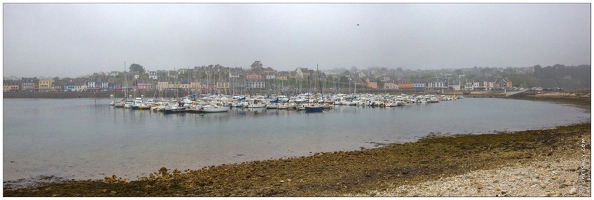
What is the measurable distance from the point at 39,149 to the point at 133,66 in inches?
4530

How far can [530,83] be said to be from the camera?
10188 cm

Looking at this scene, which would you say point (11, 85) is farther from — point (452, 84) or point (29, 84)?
point (452, 84)

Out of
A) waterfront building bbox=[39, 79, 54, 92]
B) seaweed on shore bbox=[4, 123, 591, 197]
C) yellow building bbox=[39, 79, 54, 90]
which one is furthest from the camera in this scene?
yellow building bbox=[39, 79, 54, 90]

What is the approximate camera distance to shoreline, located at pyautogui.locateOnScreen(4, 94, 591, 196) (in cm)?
830

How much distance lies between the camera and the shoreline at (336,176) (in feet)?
27.2

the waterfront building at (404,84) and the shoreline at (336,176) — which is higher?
the waterfront building at (404,84)

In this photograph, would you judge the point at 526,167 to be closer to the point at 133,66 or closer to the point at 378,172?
the point at 378,172

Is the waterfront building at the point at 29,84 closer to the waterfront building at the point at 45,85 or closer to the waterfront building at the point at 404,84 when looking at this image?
the waterfront building at the point at 45,85

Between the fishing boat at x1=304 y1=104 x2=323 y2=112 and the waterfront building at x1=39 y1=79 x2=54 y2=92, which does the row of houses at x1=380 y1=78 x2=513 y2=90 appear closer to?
the fishing boat at x1=304 y1=104 x2=323 y2=112

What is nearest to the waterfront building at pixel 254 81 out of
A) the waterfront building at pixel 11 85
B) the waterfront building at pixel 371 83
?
the waterfront building at pixel 371 83

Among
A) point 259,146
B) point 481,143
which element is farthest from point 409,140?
point 259,146

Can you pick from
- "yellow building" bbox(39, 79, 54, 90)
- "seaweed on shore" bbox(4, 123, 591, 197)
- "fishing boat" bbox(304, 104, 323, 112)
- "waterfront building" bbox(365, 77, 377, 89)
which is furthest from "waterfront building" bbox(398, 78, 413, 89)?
"seaweed on shore" bbox(4, 123, 591, 197)

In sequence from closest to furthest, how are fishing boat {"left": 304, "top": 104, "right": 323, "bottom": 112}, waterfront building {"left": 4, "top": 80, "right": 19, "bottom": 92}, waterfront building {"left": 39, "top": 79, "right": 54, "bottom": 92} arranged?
fishing boat {"left": 304, "top": 104, "right": 323, "bottom": 112} < waterfront building {"left": 4, "top": 80, "right": 19, "bottom": 92} < waterfront building {"left": 39, "top": 79, "right": 54, "bottom": 92}

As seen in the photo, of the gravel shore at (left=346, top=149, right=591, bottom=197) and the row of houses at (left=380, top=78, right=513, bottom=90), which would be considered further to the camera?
the row of houses at (left=380, top=78, right=513, bottom=90)
